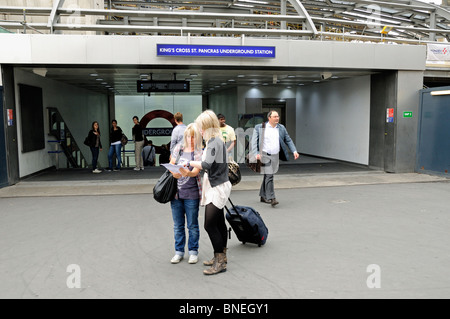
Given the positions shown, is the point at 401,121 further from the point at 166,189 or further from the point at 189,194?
the point at 166,189

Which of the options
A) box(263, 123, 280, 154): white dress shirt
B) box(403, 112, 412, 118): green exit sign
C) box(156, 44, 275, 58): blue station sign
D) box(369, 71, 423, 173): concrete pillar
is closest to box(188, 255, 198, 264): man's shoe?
box(263, 123, 280, 154): white dress shirt

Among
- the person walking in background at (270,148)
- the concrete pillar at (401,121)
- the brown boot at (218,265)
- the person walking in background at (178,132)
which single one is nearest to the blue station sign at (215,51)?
the person walking in background at (270,148)

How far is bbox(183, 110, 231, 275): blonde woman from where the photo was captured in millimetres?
4000

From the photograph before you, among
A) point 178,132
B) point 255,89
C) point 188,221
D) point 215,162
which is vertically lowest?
point 188,221

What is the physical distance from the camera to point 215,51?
1028 centimetres

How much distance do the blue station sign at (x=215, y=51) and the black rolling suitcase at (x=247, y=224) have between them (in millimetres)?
6212

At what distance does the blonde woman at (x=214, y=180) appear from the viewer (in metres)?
4.00

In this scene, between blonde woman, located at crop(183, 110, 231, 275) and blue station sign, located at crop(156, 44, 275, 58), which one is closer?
blonde woman, located at crop(183, 110, 231, 275)

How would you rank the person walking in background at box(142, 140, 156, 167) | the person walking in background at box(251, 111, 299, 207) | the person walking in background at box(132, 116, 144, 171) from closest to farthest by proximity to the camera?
the person walking in background at box(251, 111, 299, 207) → the person walking in background at box(132, 116, 144, 171) → the person walking in background at box(142, 140, 156, 167)

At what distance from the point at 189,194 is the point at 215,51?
679 centimetres

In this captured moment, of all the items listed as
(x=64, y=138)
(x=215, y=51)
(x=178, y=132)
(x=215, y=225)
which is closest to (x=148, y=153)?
(x=64, y=138)

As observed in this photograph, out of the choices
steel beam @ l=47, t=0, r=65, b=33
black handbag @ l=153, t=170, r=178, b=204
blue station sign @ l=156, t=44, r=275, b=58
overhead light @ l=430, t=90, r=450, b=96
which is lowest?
black handbag @ l=153, t=170, r=178, b=204

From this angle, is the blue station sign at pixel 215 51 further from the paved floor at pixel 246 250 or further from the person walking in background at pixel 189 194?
the person walking in background at pixel 189 194

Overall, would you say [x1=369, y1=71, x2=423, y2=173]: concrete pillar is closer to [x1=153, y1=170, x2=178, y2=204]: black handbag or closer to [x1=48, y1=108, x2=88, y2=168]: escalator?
[x1=153, y1=170, x2=178, y2=204]: black handbag
